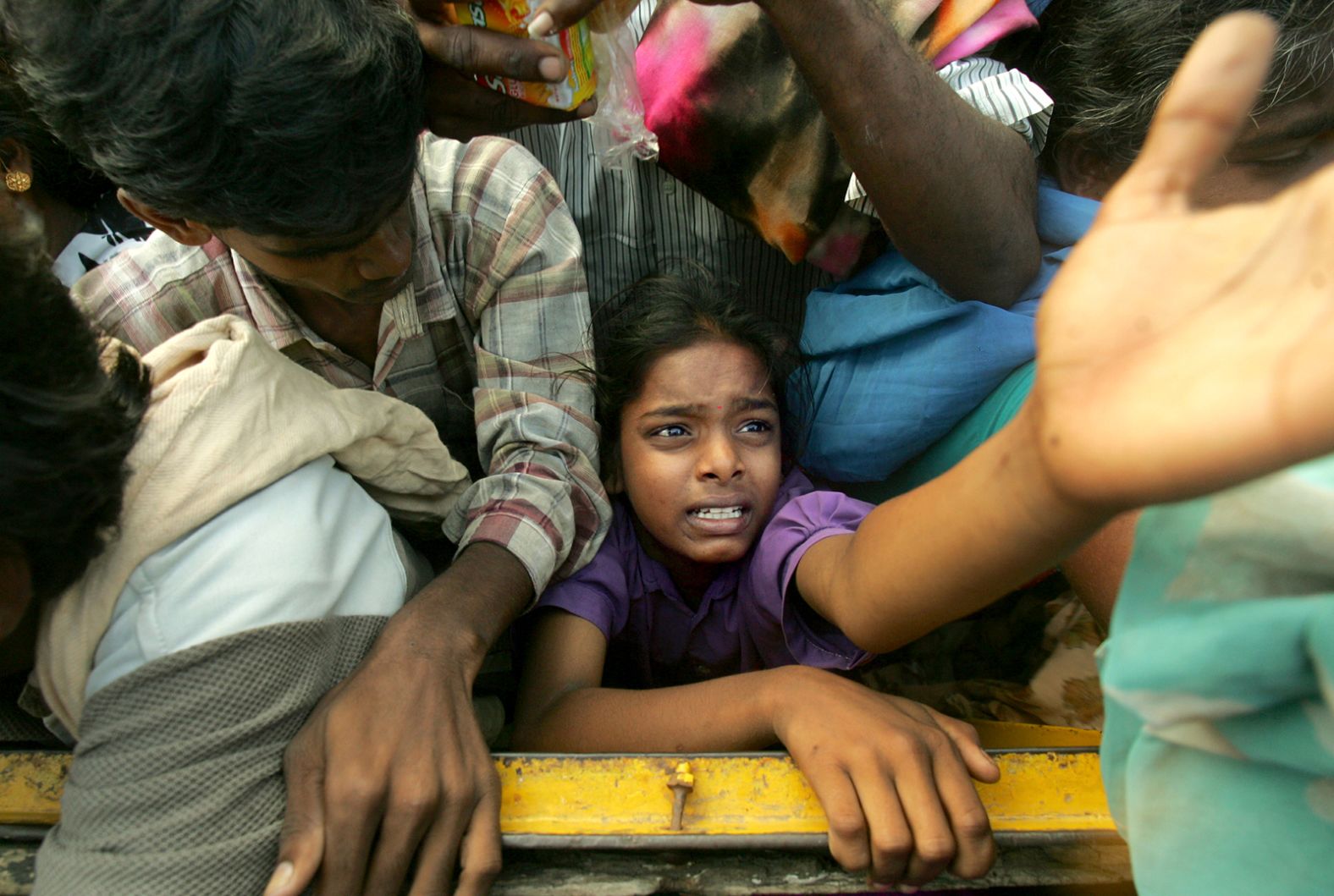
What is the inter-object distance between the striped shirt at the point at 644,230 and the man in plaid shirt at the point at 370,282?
0.29 metres

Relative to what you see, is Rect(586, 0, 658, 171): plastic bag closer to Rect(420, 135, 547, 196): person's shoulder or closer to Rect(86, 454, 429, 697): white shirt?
Rect(420, 135, 547, 196): person's shoulder

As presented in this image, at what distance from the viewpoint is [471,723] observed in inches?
44.9

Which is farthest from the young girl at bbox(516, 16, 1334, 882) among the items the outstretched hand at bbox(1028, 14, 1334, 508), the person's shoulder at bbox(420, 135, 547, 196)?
the person's shoulder at bbox(420, 135, 547, 196)

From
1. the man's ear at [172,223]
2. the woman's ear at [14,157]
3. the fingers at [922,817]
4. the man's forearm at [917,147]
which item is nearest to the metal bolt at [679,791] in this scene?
the fingers at [922,817]

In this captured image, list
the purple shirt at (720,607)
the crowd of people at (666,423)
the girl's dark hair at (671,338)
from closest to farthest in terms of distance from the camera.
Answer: the crowd of people at (666,423) → the purple shirt at (720,607) → the girl's dark hair at (671,338)

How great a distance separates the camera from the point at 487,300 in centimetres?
171

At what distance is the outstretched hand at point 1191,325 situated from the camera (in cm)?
54

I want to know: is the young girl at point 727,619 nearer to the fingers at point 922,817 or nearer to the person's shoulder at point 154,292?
the fingers at point 922,817

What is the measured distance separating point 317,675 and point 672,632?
86 centimetres

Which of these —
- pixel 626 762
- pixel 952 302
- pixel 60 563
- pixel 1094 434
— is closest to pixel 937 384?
pixel 952 302

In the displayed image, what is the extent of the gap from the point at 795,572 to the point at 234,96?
0.99 metres

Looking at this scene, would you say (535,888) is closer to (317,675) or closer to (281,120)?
(317,675)

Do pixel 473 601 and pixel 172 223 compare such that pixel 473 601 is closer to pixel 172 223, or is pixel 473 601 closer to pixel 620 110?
pixel 172 223

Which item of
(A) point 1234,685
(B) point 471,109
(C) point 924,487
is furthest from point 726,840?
(B) point 471,109
